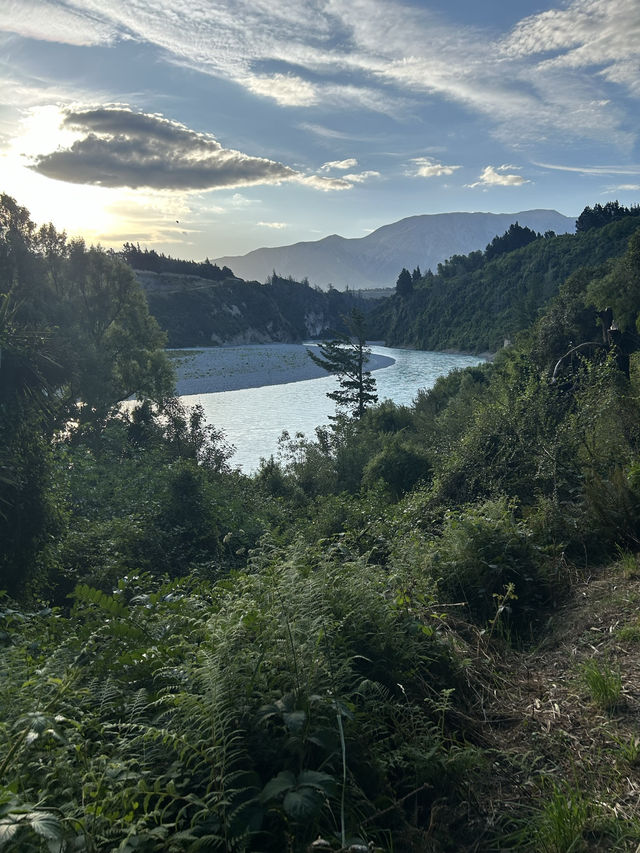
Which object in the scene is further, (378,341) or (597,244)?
(378,341)

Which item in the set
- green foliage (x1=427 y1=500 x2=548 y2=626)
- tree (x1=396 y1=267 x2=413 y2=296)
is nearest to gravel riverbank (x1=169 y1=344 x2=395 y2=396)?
tree (x1=396 y1=267 x2=413 y2=296)

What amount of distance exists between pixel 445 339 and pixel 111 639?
11887cm

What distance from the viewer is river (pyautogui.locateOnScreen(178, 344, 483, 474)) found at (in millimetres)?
44344

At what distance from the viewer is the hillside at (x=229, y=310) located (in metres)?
108

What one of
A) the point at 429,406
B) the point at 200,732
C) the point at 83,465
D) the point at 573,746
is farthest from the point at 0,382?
the point at 429,406

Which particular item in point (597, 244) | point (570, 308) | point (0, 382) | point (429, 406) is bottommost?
point (429, 406)

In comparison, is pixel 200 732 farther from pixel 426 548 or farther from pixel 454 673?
pixel 426 548

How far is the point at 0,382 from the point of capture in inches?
290

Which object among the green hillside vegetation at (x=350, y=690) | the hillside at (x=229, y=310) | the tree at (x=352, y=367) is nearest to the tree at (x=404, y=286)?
the hillside at (x=229, y=310)

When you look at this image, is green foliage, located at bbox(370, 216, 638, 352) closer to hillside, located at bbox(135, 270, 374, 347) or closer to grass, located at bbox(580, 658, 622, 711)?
hillside, located at bbox(135, 270, 374, 347)

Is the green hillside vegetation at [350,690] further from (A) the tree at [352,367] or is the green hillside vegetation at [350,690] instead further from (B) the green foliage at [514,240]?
(B) the green foliage at [514,240]

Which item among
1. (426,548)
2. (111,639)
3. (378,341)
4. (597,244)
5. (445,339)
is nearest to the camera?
(111,639)

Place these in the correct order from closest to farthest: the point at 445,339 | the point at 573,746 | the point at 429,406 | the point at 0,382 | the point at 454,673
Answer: the point at 573,746 < the point at 454,673 < the point at 0,382 < the point at 429,406 < the point at 445,339

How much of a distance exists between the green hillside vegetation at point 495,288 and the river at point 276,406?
1735 centimetres
